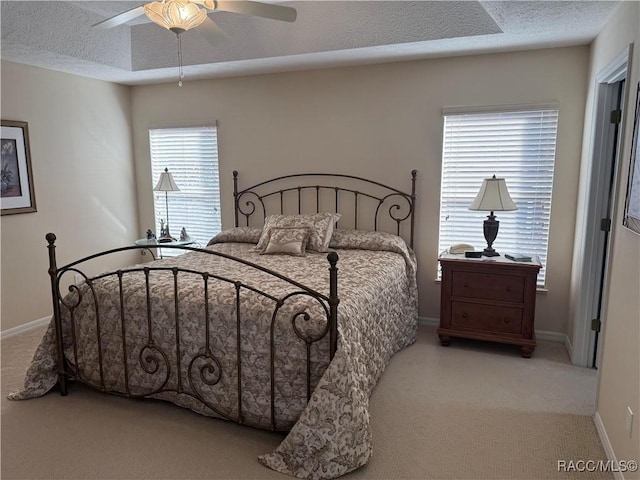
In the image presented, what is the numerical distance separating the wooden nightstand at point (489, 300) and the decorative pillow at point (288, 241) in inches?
44.8

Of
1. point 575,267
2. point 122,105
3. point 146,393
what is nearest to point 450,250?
point 575,267

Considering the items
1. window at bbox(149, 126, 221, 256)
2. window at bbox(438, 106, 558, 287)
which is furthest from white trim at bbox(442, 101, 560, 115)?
window at bbox(149, 126, 221, 256)

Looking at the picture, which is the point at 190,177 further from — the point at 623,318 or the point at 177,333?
the point at 623,318

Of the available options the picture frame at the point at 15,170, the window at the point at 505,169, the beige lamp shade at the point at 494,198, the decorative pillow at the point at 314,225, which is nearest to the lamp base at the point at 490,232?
the beige lamp shade at the point at 494,198

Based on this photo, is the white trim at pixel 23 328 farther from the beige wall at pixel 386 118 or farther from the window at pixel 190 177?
the beige wall at pixel 386 118

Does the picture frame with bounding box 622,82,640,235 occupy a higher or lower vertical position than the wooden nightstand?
higher

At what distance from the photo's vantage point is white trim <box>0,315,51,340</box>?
13.1 ft

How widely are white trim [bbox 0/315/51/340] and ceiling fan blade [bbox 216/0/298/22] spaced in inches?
133

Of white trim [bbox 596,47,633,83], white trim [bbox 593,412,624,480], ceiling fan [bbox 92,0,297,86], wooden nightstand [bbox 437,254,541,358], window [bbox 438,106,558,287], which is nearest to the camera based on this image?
white trim [bbox 593,412,624,480]

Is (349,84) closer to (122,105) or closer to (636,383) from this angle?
(122,105)

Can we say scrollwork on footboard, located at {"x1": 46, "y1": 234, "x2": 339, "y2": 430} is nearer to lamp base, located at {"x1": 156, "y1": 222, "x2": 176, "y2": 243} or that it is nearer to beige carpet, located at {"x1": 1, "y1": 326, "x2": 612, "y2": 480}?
beige carpet, located at {"x1": 1, "y1": 326, "x2": 612, "y2": 480}

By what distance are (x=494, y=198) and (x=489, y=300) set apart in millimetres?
794

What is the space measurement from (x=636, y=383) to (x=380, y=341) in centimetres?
147

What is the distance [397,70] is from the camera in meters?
4.07
